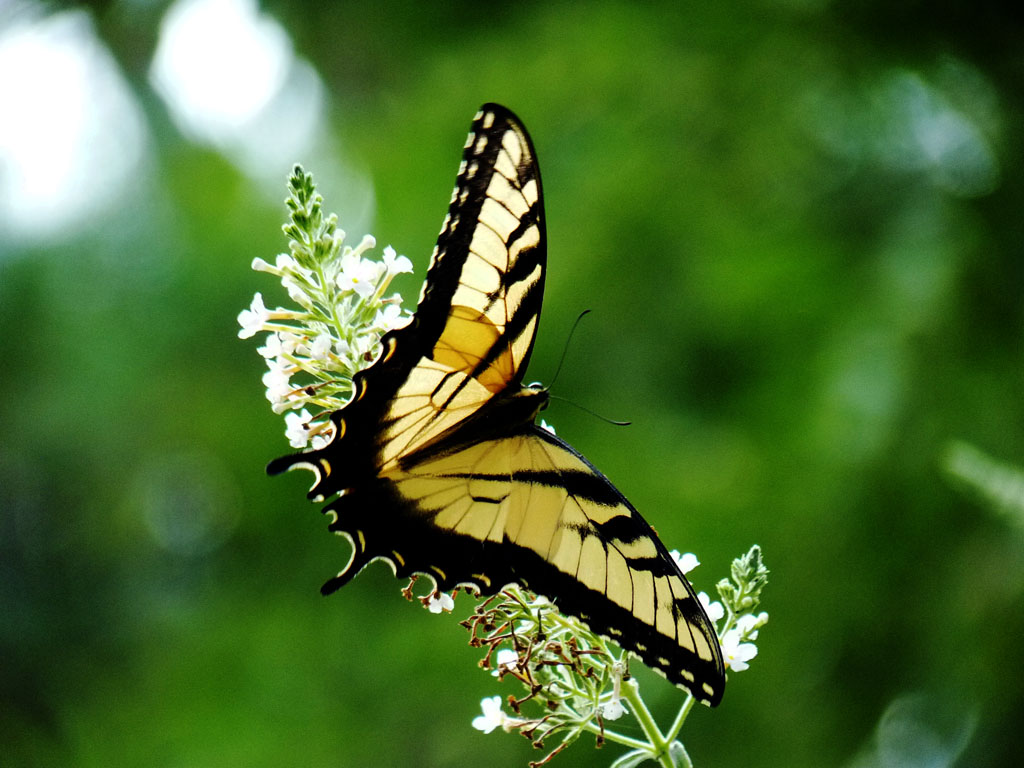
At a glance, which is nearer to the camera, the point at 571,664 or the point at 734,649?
the point at 571,664

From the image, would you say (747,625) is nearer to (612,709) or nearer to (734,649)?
(734,649)

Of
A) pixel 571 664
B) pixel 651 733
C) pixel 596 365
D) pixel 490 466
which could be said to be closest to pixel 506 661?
pixel 571 664

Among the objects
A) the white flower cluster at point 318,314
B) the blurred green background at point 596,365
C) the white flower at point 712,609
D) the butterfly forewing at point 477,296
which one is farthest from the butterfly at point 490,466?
the blurred green background at point 596,365

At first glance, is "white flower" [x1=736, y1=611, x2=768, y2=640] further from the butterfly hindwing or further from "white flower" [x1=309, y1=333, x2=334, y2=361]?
"white flower" [x1=309, y1=333, x2=334, y2=361]

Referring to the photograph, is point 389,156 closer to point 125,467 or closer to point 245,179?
point 245,179

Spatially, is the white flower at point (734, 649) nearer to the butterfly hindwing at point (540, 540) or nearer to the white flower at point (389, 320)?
the butterfly hindwing at point (540, 540)
